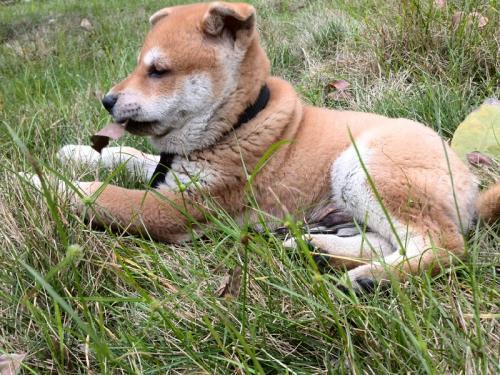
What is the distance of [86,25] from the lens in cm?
748

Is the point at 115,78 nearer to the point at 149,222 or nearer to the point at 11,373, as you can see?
the point at 149,222

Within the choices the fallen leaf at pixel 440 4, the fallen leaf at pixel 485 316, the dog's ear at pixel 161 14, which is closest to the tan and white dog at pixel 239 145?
the dog's ear at pixel 161 14

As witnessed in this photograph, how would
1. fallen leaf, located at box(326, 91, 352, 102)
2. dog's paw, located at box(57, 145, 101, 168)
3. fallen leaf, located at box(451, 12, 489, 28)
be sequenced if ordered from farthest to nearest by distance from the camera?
fallen leaf, located at box(326, 91, 352, 102) → fallen leaf, located at box(451, 12, 489, 28) → dog's paw, located at box(57, 145, 101, 168)

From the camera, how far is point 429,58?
381 cm

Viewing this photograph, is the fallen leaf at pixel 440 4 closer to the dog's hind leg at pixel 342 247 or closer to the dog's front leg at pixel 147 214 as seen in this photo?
the dog's hind leg at pixel 342 247

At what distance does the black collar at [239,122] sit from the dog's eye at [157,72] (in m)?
0.40

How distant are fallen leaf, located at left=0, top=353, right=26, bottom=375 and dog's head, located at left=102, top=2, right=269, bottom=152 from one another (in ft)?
4.17

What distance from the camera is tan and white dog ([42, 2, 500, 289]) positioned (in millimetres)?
2342

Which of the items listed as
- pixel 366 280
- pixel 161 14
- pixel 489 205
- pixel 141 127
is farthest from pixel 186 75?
pixel 489 205

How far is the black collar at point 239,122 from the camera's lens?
8.57ft

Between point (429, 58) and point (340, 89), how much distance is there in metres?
0.66

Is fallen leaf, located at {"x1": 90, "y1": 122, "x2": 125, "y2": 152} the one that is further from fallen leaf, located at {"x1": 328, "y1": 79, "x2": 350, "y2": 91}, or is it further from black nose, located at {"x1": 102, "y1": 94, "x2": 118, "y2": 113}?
fallen leaf, located at {"x1": 328, "y1": 79, "x2": 350, "y2": 91}

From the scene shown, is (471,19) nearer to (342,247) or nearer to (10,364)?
(342,247)

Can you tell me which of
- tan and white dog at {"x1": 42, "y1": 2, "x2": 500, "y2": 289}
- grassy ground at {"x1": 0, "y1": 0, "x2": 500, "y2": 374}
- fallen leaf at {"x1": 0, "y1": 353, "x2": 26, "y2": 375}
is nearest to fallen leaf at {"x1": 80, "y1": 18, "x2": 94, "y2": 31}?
grassy ground at {"x1": 0, "y1": 0, "x2": 500, "y2": 374}
